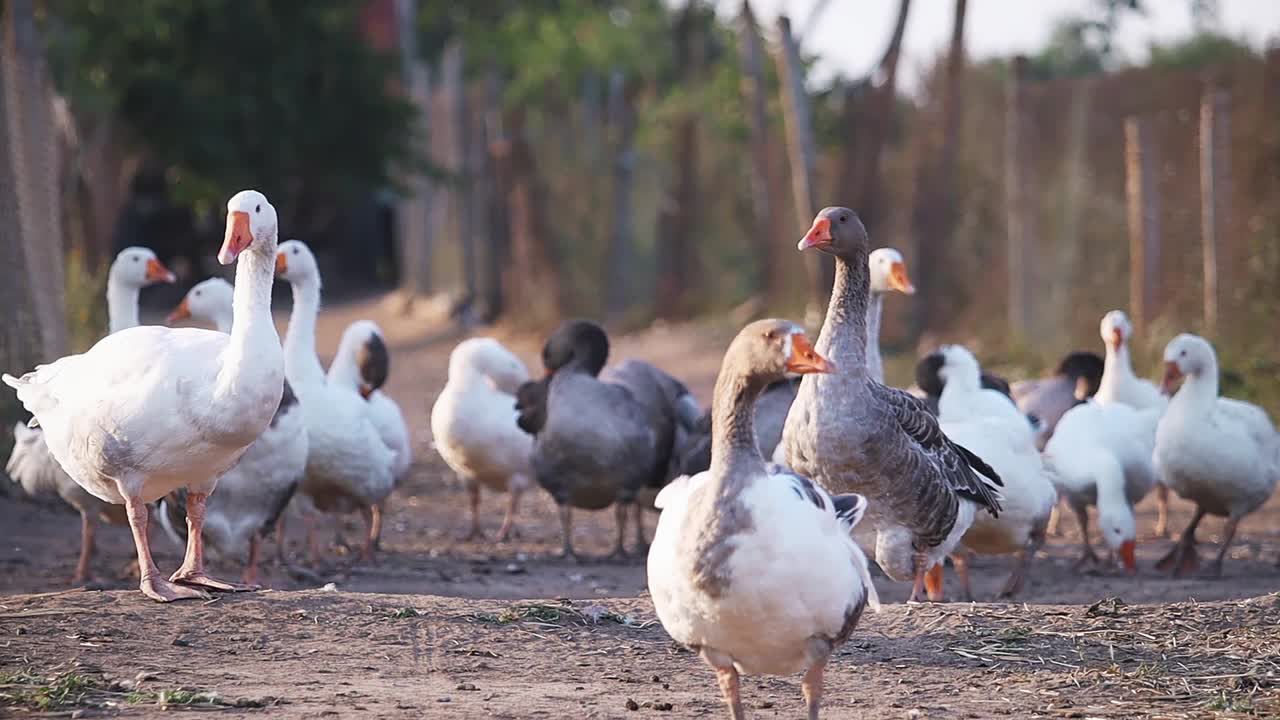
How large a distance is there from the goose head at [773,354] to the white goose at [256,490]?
3.56 meters

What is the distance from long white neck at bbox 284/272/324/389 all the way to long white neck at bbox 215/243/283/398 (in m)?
1.97

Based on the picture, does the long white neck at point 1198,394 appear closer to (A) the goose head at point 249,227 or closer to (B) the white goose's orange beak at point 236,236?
(A) the goose head at point 249,227

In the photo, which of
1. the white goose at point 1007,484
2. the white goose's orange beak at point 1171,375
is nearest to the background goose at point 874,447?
the white goose at point 1007,484

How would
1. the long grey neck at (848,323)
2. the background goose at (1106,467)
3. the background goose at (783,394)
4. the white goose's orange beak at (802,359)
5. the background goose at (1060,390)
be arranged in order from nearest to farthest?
the white goose's orange beak at (802,359), the long grey neck at (848,323), the background goose at (783,394), the background goose at (1106,467), the background goose at (1060,390)

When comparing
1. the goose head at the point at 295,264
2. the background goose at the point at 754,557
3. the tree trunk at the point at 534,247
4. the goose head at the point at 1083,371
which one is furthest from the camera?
the tree trunk at the point at 534,247

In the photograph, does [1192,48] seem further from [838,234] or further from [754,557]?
[754,557]

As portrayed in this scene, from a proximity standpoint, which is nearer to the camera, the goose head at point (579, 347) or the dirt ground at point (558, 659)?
the dirt ground at point (558, 659)

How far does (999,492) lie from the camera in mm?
8602

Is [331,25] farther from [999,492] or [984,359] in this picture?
[999,492]

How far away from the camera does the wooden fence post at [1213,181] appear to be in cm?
1373

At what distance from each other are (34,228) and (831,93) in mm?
11416

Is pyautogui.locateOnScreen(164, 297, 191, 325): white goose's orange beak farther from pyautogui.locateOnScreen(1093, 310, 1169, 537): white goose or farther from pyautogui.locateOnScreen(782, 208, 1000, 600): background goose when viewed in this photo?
pyautogui.locateOnScreen(1093, 310, 1169, 537): white goose

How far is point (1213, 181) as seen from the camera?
13805mm

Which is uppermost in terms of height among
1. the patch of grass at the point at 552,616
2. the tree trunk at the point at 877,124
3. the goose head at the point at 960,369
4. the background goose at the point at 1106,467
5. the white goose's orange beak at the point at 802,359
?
the tree trunk at the point at 877,124
